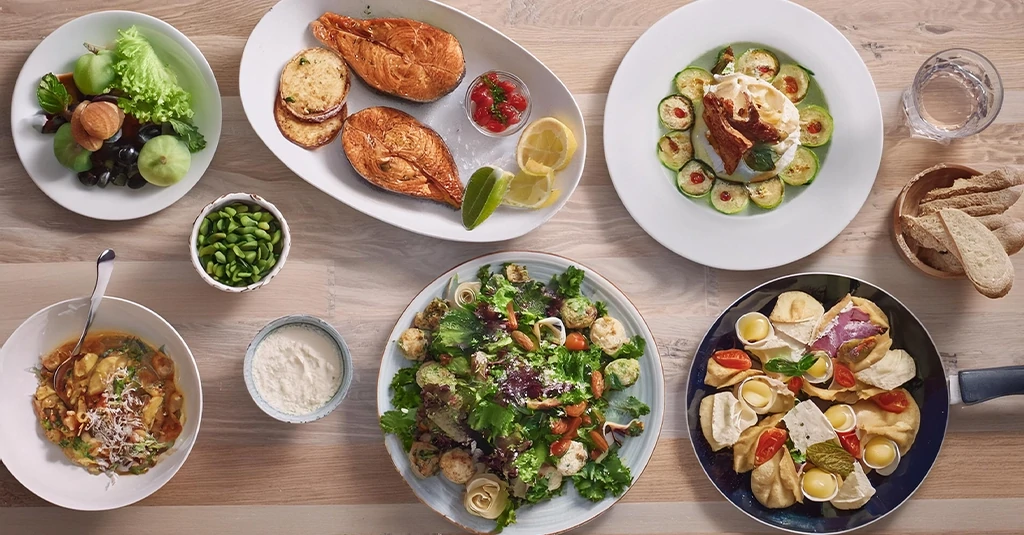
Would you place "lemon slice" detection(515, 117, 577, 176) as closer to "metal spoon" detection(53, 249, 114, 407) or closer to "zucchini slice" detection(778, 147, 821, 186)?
"zucchini slice" detection(778, 147, 821, 186)

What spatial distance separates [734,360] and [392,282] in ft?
4.75

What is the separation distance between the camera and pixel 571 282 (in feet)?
9.44

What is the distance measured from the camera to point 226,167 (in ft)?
9.82

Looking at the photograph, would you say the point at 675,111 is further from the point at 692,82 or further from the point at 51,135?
the point at 51,135

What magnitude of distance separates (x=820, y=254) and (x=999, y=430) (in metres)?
1.08

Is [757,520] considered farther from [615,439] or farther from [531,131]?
[531,131]

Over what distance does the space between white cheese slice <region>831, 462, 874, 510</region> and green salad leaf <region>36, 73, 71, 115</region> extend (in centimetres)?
343

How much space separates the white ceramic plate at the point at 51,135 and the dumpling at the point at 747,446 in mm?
2419

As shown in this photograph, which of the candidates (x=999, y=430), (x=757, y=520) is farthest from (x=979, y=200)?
(x=757, y=520)

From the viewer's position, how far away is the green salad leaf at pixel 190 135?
110 inches

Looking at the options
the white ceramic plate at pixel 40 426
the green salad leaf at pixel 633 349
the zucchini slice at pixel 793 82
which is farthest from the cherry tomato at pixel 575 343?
the white ceramic plate at pixel 40 426

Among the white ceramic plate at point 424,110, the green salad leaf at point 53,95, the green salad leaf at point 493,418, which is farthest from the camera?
the white ceramic plate at point 424,110

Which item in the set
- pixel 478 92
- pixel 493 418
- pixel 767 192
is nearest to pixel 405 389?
pixel 493 418

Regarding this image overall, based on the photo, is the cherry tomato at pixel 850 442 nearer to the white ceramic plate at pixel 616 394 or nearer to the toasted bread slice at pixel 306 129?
the white ceramic plate at pixel 616 394
